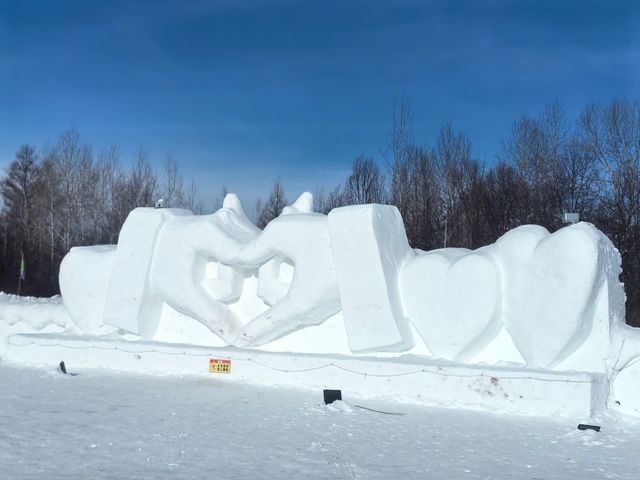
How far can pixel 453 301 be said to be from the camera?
8.15 meters

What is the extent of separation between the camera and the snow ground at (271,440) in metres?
5.26

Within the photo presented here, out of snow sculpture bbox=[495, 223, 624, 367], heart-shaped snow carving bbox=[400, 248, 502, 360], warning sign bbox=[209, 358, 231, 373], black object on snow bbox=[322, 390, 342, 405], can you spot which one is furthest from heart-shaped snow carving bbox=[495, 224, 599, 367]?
warning sign bbox=[209, 358, 231, 373]

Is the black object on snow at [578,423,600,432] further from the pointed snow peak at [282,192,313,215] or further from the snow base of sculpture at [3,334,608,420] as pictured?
the pointed snow peak at [282,192,313,215]

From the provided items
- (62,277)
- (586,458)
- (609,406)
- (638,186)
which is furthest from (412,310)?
(638,186)

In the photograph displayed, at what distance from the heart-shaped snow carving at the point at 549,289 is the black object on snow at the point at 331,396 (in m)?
2.17

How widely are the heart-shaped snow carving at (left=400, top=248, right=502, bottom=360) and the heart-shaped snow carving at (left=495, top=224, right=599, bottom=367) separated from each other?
22cm

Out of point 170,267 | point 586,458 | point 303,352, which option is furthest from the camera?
point 170,267

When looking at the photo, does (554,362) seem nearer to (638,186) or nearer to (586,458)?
(586,458)

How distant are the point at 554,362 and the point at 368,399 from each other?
2175 millimetres

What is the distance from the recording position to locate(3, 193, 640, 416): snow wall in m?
7.59

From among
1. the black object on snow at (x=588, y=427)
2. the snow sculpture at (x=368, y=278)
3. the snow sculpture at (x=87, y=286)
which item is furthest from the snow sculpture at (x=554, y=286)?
the snow sculpture at (x=87, y=286)

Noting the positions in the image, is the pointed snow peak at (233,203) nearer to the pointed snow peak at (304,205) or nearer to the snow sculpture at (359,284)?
the snow sculpture at (359,284)

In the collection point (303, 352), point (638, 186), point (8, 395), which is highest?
point (638, 186)

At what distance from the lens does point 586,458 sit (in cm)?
584
